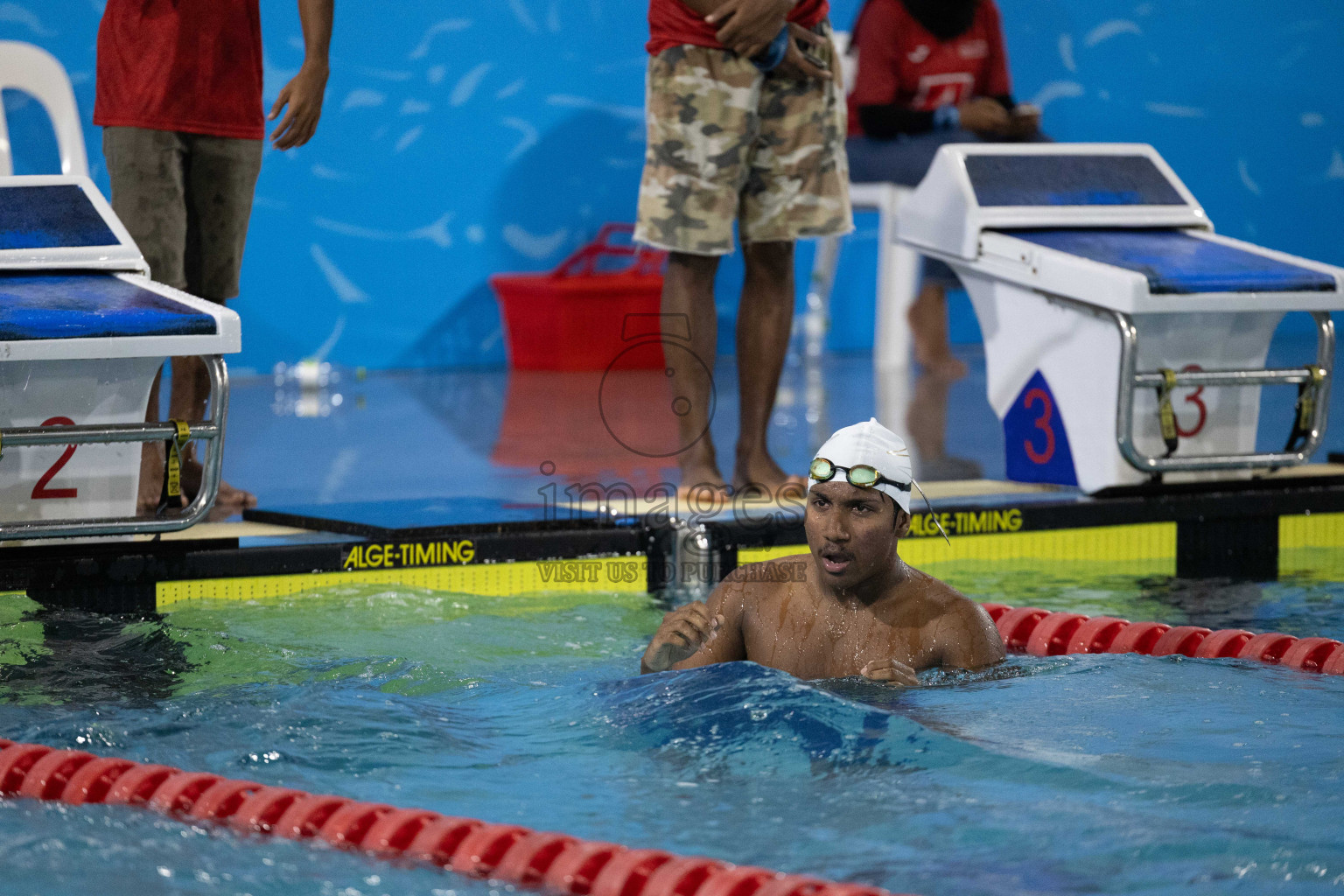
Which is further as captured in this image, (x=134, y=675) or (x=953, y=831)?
(x=134, y=675)

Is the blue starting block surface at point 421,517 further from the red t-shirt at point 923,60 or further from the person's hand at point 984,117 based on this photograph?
the red t-shirt at point 923,60

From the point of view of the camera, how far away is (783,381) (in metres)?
Answer: 9.25

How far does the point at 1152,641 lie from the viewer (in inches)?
158

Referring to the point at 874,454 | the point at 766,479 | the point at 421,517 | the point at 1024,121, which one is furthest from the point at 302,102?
the point at 1024,121

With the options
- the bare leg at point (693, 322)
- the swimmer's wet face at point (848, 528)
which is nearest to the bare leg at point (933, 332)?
the bare leg at point (693, 322)

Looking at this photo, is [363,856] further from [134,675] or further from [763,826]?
[134,675]

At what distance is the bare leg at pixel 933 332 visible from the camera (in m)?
9.53

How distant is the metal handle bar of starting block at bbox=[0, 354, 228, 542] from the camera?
3914 millimetres

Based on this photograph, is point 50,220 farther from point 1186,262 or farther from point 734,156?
point 1186,262

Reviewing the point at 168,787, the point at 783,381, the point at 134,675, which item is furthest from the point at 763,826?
the point at 783,381

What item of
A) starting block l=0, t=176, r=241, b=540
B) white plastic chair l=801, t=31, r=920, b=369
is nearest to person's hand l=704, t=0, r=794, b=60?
starting block l=0, t=176, r=241, b=540

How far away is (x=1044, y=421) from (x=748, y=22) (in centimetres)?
163

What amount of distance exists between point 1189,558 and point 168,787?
139 inches

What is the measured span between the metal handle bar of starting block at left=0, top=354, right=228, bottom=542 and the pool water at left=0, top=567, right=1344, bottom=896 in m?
0.22
